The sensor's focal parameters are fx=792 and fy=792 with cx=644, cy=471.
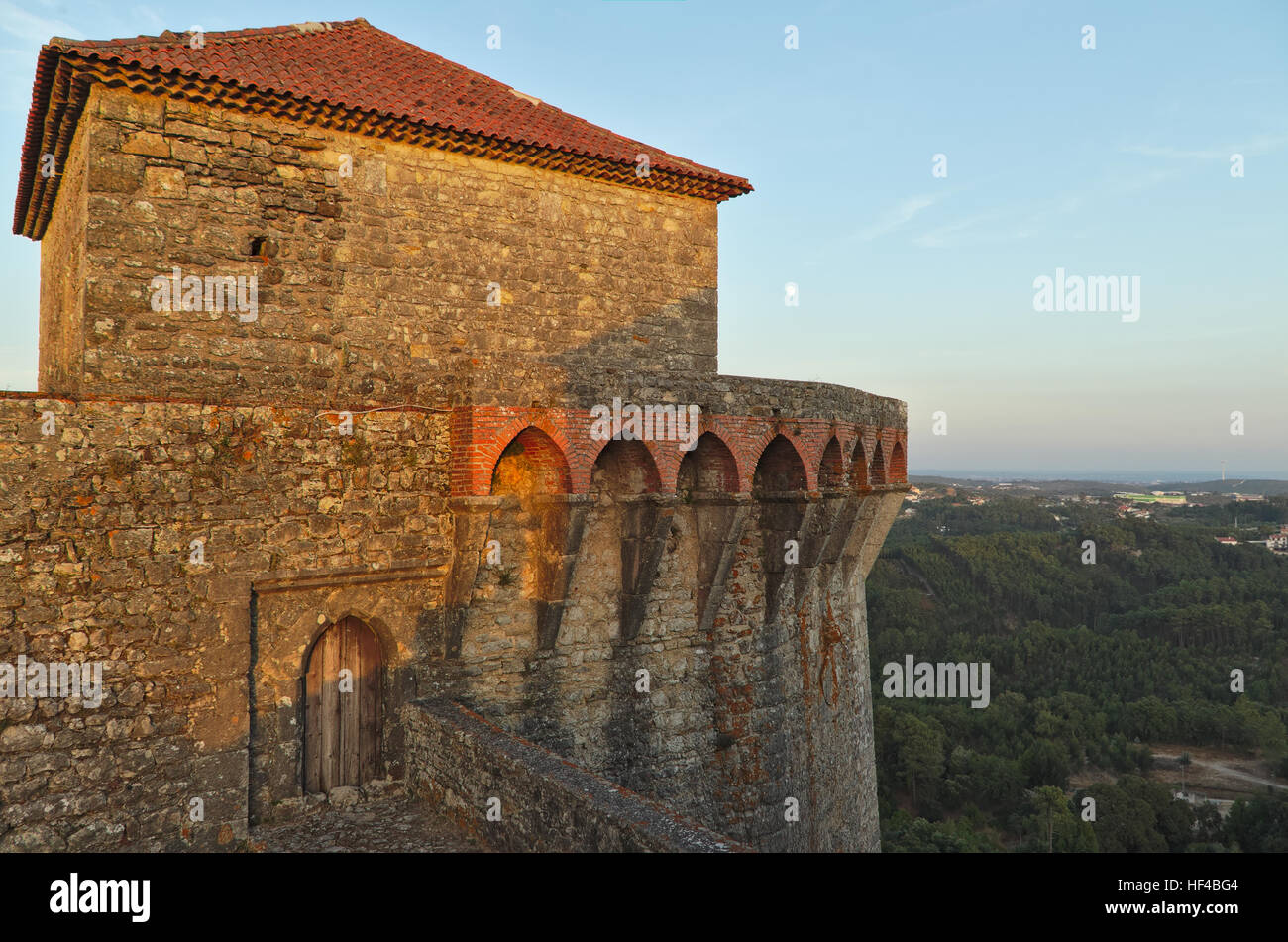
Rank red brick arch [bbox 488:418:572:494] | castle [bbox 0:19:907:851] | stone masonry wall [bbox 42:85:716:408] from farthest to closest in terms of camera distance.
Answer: red brick arch [bbox 488:418:572:494], stone masonry wall [bbox 42:85:716:408], castle [bbox 0:19:907:851]

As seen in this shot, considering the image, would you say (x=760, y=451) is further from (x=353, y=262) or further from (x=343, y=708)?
(x=343, y=708)

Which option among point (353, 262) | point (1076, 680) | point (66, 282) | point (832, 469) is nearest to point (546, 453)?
point (353, 262)

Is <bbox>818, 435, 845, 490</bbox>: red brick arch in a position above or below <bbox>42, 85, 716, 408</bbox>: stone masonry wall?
below

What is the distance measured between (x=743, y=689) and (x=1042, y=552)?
2518 inches

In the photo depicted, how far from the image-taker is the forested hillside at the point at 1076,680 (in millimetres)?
35094

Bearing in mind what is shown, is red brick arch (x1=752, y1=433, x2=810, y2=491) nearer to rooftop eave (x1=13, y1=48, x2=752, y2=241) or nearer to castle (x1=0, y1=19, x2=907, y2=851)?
castle (x1=0, y1=19, x2=907, y2=851)

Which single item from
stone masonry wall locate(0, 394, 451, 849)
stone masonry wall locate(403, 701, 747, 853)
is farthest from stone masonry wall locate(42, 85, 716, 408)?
stone masonry wall locate(403, 701, 747, 853)

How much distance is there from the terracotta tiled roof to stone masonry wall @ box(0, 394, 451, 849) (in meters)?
3.09

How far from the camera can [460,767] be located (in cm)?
662

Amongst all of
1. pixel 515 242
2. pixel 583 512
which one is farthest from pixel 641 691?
pixel 515 242

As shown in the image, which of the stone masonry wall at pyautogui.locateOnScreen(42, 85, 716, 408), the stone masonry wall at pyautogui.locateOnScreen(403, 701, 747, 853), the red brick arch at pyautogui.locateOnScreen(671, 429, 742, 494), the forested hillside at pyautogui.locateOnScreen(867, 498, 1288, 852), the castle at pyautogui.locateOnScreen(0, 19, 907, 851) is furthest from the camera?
the forested hillside at pyautogui.locateOnScreen(867, 498, 1288, 852)

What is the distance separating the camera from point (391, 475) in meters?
7.30

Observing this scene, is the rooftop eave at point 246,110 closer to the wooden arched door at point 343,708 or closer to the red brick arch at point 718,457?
the red brick arch at point 718,457

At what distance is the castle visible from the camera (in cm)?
596
